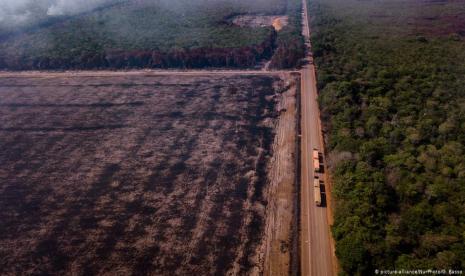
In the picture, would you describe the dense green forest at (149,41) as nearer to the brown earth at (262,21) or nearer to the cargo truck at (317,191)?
the brown earth at (262,21)

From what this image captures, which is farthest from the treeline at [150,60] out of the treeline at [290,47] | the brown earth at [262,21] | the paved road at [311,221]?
the brown earth at [262,21]

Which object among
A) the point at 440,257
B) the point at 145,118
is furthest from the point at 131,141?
the point at 440,257

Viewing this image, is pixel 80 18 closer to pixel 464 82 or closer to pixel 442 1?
pixel 464 82

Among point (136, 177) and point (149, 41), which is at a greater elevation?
point (149, 41)

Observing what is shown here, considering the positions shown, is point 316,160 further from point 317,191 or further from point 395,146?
point 395,146

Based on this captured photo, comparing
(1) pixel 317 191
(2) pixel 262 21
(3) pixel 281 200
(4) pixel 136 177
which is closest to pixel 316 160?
(1) pixel 317 191
